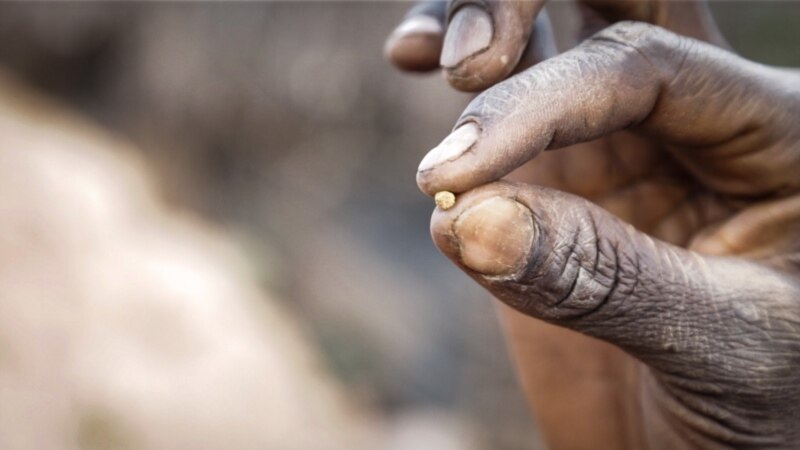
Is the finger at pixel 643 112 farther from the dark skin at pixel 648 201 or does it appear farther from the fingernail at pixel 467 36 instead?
the fingernail at pixel 467 36

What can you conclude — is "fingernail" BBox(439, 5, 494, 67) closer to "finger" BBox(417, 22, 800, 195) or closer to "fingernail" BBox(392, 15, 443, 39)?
"finger" BBox(417, 22, 800, 195)

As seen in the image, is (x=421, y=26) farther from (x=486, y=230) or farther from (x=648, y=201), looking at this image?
(x=486, y=230)

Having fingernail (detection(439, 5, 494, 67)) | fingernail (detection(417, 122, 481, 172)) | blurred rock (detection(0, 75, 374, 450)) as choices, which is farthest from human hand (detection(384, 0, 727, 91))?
blurred rock (detection(0, 75, 374, 450))

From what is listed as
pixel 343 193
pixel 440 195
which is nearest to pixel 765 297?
pixel 440 195

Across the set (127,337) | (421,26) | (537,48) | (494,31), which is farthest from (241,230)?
(494,31)

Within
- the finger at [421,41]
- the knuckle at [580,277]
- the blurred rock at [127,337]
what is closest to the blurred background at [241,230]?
the blurred rock at [127,337]

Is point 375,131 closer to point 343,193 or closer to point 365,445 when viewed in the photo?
point 343,193
